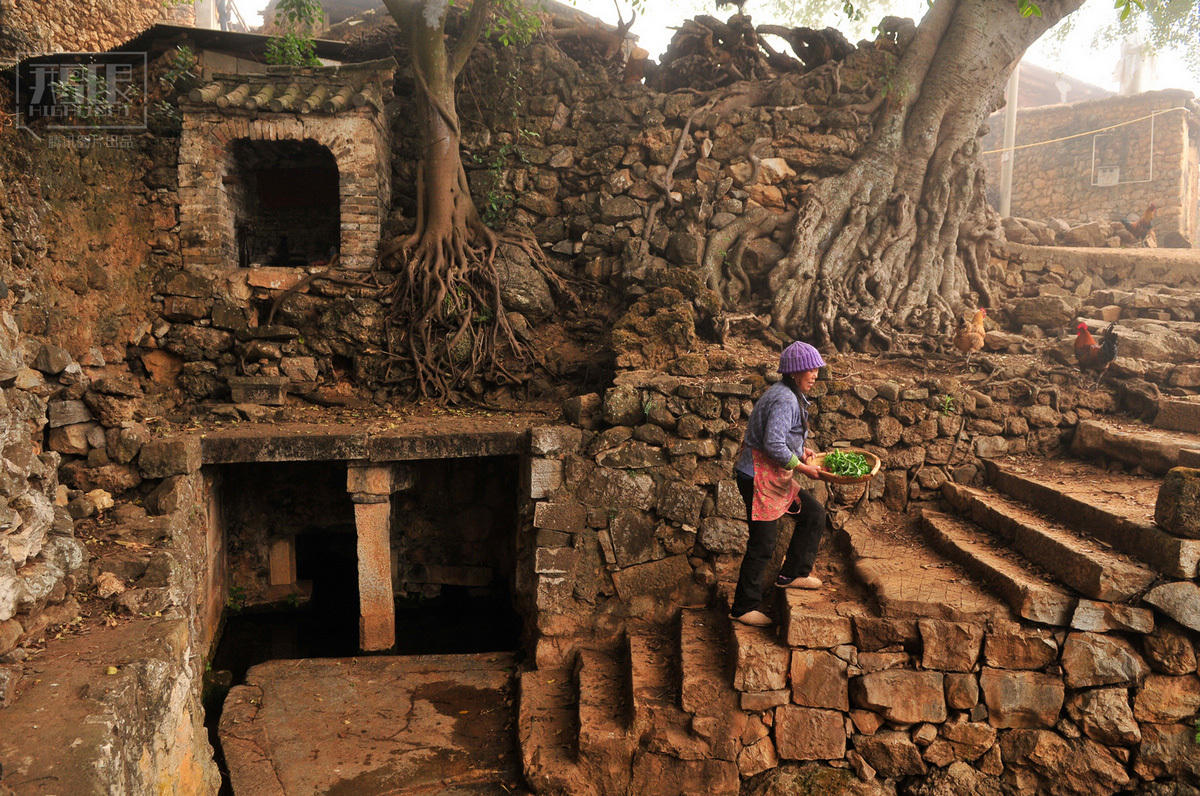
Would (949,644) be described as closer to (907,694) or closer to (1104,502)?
(907,694)

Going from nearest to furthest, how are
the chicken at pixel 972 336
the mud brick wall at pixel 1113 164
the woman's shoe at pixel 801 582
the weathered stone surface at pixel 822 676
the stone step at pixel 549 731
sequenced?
1. the weathered stone surface at pixel 822 676
2. the stone step at pixel 549 731
3. the woman's shoe at pixel 801 582
4. the chicken at pixel 972 336
5. the mud brick wall at pixel 1113 164

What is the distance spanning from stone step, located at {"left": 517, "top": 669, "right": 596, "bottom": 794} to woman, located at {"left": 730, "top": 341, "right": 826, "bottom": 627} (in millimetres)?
1553

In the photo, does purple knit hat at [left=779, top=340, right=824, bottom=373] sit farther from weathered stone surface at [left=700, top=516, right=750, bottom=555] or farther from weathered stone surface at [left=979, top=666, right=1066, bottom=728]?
weathered stone surface at [left=979, top=666, right=1066, bottom=728]

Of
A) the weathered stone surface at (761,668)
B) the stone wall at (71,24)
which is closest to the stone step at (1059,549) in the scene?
the weathered stone surface at (761,668)

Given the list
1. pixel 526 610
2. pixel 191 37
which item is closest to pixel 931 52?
pixel 526 610

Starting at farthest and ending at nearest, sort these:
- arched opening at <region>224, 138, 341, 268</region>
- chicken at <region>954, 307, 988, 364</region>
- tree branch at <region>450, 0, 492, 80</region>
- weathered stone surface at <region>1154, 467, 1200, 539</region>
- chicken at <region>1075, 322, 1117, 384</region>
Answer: arched opening at <region>224, 138, 341, 268</region> → tree branch at <region>450, 0, 492, 80</region> → chicken at <region>954, 307, 988, 364</region> → chicken at <region>1075, 322, 1117, 384</region> → weathered stone surface at <region>1154, 467, 1200, 539</region>

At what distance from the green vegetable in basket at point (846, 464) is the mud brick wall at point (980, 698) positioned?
1.02 m

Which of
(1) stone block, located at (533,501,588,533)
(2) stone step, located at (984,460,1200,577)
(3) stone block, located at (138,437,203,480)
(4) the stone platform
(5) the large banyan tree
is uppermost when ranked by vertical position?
(5) the large banyan tree

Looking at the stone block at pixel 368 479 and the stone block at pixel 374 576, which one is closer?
the stone block at pixel 368 479

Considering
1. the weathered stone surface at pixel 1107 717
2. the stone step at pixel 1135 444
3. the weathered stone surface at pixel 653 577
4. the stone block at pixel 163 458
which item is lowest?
the weathered stone surface at pixel 1107 717

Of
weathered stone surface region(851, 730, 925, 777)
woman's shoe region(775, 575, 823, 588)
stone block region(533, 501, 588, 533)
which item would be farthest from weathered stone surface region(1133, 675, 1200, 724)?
stone block region(533, 501, 588, 533)

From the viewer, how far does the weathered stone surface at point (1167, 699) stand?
471 centimetres

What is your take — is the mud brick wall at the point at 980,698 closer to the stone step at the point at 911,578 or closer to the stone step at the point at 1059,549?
the stone step at the point at 911,578

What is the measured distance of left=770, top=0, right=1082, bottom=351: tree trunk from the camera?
28.0 feet
